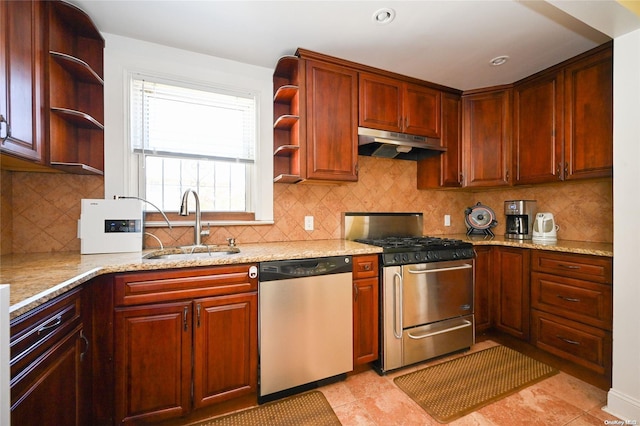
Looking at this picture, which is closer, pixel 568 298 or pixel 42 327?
pixel 42 327

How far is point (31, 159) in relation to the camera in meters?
1.35

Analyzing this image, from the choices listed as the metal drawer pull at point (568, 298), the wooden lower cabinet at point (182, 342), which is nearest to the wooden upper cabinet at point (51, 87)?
the wooden lower cabinet at point (182, 342)

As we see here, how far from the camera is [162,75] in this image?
6.64 feet

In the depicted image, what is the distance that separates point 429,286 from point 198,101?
7.79 ft

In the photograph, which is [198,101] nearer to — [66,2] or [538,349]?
[66,2]

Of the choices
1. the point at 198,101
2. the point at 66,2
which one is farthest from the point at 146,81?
the point at 66,2

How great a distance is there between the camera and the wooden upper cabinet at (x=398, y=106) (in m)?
2.28

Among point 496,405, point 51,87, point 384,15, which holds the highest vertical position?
point 384,15

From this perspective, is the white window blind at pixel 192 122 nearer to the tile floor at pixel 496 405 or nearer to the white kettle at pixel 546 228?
the tile floor at pixel 496 405

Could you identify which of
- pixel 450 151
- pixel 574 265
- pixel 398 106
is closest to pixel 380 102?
pixel 398 106

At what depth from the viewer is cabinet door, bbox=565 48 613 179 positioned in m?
1.97

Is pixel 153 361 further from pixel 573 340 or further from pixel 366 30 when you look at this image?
pixel 573 340

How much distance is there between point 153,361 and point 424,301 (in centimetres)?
184

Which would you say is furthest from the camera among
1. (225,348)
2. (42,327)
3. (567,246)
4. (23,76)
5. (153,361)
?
(567,246)
